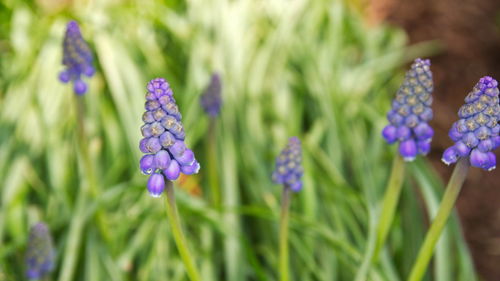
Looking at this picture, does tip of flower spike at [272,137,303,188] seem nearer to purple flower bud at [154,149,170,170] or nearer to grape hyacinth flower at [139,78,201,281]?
grape hyacinth flower at [139,78,201,281]

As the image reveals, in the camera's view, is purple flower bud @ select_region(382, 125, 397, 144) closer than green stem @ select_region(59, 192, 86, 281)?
Yes

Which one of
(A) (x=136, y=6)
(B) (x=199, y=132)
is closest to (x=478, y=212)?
(B) (x=199, y=132)

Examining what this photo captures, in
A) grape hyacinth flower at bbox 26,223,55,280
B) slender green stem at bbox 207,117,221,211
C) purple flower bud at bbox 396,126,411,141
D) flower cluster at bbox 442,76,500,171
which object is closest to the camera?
flower cluster at bbox 442,76,500,171

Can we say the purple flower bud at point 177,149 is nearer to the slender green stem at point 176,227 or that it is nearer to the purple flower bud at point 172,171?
the purple flower bud at point 172,171

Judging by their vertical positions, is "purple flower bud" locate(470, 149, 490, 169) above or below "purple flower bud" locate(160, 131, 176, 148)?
below

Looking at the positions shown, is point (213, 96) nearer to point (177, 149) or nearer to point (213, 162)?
point (213, 162)

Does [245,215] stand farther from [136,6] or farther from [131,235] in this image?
[136,6]

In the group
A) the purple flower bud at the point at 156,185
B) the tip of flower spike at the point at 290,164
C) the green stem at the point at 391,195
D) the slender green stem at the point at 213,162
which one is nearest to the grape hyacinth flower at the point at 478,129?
the green stem at the point at 391,195

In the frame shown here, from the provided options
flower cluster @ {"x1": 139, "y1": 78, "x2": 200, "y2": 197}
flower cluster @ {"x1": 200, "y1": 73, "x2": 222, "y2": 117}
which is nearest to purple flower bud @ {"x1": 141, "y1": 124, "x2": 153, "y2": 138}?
flower cluster @ {"x1": 139, "y1": 78, "x2": 200, "y2": 197}
